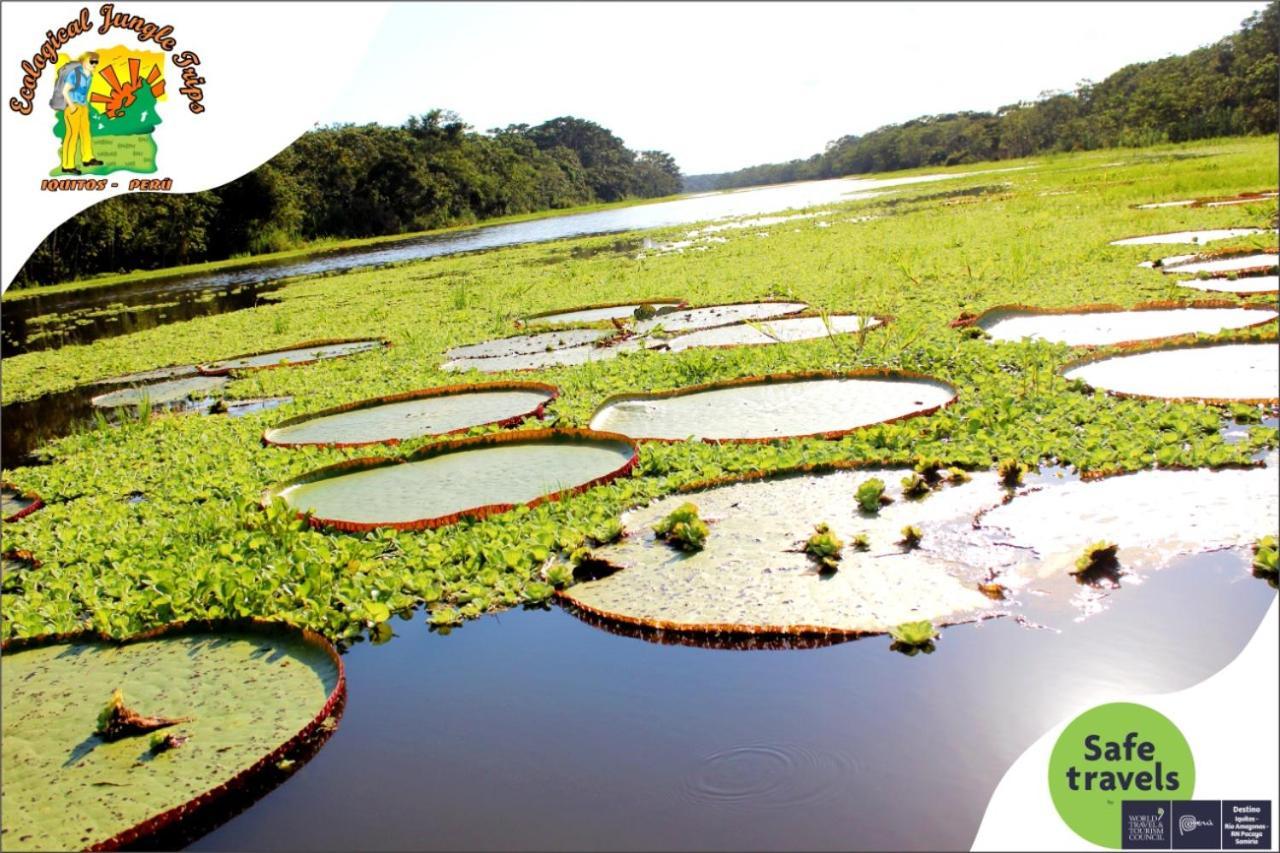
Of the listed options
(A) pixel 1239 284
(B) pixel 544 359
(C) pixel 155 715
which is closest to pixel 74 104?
(C) pixel 155 715

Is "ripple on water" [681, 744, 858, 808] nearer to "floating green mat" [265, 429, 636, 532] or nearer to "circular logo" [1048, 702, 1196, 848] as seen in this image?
"circular logo" [1048, 702, 1196, 848]

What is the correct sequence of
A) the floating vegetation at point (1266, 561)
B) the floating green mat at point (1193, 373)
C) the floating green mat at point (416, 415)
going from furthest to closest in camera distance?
the floating green mat at point (416, 415) < the floating green mat at point (1193, 373) < the floating vegetation at point (1266, 561)

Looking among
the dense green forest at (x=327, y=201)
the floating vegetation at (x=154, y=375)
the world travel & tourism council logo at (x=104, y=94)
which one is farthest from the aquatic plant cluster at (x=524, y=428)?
the dense green forest at (x=327, y=201)

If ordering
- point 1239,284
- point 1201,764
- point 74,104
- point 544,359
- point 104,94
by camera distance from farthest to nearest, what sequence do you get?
point 544,359 < point 1239,284 < point 104,94 < point 74,104 < point 1201,764

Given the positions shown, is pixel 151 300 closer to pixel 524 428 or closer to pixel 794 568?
pixel 524 428

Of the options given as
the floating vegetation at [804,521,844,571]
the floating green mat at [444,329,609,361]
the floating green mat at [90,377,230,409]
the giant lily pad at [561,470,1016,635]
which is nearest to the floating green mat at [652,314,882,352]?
the floating green mat at [444,329,609,361]

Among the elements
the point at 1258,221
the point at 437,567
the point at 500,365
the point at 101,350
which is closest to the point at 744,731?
the point at 437,567

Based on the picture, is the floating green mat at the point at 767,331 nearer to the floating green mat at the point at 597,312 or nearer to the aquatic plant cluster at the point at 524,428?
the aquatic plant cluster at the point at 524,428
